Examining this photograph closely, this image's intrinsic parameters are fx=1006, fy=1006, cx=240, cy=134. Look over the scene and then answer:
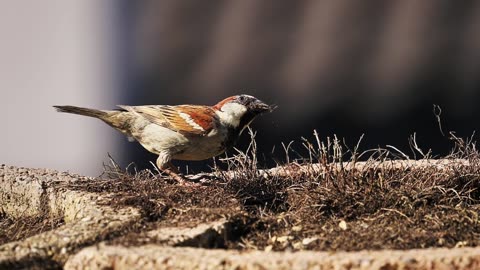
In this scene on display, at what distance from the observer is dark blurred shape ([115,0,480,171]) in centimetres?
789

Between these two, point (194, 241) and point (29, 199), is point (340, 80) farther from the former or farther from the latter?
point (194, 241)


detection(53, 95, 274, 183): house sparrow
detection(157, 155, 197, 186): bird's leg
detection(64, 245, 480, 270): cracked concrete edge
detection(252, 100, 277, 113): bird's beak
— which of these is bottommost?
detection(157, 155, 197, 186): bird's leg

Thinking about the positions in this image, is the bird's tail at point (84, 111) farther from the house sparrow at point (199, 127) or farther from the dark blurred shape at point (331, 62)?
the dark blurred shape at point (331, 62)

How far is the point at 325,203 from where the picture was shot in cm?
455

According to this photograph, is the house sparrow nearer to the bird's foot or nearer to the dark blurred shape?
the bird's foot

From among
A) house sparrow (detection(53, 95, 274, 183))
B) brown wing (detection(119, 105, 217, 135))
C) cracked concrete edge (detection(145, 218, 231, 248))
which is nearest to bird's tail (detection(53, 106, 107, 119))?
house sparrow (detection(53, 95, 274, 183))

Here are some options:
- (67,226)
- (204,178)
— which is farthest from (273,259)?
(204,178)

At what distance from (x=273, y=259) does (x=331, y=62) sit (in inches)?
189

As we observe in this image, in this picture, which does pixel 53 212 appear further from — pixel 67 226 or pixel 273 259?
pixel 273 259

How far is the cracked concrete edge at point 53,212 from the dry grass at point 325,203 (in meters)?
0.11

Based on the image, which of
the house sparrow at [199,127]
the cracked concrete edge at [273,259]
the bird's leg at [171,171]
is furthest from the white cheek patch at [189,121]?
the cracked concrete edge at [273,259]

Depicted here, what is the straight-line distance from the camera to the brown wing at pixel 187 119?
5.37 meters

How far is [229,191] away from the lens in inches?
190

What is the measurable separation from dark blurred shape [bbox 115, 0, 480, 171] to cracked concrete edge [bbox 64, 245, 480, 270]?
448 centimetres
